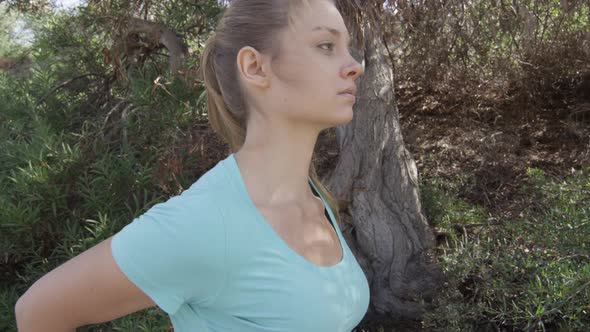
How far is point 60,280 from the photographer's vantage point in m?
1.22

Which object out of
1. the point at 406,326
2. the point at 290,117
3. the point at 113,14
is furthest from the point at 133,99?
the point at 290,117

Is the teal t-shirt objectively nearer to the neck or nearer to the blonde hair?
the neck

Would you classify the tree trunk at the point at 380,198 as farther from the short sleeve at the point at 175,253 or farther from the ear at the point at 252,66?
the short sleeve at the point at 175,253

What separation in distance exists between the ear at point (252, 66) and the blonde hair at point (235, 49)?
2cm

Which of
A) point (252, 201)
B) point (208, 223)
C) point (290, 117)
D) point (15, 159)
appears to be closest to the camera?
point (208, 223)

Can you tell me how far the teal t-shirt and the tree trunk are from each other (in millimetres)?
2383

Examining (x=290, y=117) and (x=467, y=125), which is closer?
(x=290, y=117)

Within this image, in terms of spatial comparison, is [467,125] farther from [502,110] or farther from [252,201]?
[252,201]

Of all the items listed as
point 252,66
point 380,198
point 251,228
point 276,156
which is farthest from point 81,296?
point 380,198

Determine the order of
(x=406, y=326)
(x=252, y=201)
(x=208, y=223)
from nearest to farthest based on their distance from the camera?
(x=208, y=223), (x=252, y=201), (x=406, y=326)

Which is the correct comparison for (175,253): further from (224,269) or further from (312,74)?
(312,74)

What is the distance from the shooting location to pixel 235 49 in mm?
1578

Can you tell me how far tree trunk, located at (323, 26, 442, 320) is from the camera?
3.70 meters

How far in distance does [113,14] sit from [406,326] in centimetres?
278
